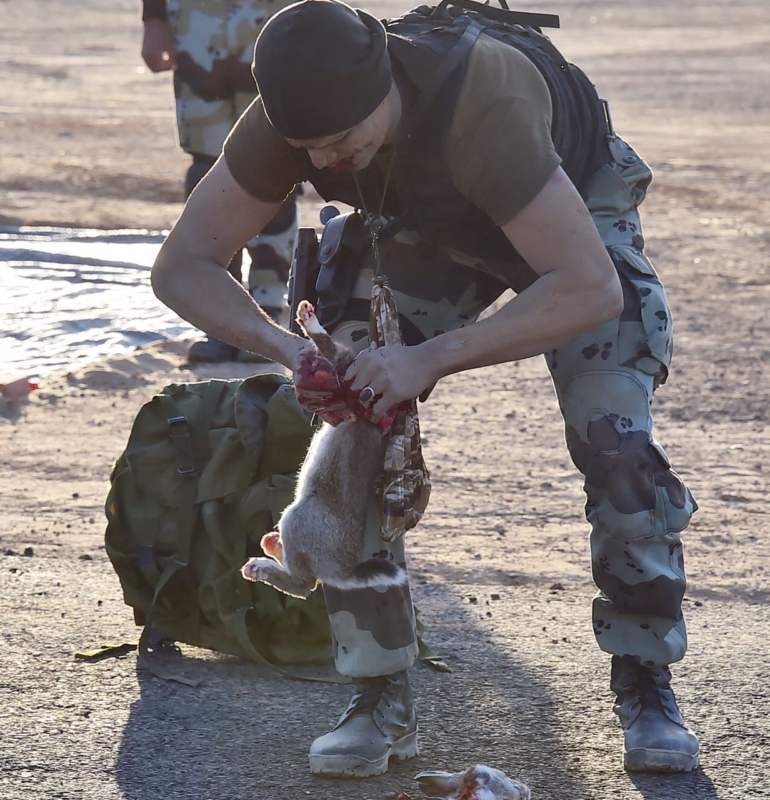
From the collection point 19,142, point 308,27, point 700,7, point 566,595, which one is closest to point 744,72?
point 19,142

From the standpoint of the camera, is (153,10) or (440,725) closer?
(440,725)

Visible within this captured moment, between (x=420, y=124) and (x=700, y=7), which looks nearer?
(x=420, y=124)

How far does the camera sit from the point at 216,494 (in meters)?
3.57

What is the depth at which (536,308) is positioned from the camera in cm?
262

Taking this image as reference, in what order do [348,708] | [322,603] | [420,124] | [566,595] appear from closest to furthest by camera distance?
1. [420,124]
2. [348,708]
3. [322,603]
4. [566,595]

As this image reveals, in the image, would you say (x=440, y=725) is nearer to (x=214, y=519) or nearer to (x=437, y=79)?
(x=214, y=519)

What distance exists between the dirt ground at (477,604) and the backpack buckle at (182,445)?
476mm

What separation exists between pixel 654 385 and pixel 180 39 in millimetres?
4178

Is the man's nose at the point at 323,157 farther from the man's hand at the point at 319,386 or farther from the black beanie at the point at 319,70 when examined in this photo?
the man's hand at the point at 319,386

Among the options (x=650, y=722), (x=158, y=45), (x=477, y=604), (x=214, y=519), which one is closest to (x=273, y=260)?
(x=158, y=45)

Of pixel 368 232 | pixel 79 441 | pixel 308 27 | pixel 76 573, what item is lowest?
pixel 79 441

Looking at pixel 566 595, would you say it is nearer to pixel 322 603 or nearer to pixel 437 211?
pixel 322 603

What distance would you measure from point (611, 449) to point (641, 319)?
0.95ft

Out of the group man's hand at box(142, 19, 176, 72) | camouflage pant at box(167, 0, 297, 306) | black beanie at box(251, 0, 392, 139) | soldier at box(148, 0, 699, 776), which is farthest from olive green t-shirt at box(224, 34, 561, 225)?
man's hand at box(142, 19, 176, 72)
